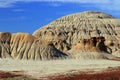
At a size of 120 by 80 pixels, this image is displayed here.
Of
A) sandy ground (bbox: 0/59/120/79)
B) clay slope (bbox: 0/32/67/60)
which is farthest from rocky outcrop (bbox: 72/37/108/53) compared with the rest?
sandy ground (bbox: 0/59/120/79)

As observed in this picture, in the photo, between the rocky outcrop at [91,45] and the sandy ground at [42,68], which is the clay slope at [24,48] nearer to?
the sandy ground at [42,68]

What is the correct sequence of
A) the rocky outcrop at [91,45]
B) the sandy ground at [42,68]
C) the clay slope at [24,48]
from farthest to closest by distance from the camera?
the rocky outcrop at [91,45], the clay slope at [24,48], the sandy ground at [42,68]

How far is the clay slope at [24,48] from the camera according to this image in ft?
319

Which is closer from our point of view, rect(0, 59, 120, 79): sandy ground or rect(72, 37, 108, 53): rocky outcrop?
rect(0, 59, 120, 79): sandy ground

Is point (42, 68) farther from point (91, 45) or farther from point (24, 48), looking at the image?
point (91, 45)

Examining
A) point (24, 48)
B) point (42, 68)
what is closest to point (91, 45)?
point (24, 48)

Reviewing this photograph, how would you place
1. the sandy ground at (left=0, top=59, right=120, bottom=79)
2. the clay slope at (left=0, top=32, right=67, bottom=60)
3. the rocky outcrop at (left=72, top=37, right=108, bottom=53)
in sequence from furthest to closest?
the rocky outcrop at (left=72, top=37, right=108, bottom=53) < the clay slope at (left=0, top=32, right=67, bottom=60) < the sandy ground at (left=0, top=59, right=120, bottom=79)

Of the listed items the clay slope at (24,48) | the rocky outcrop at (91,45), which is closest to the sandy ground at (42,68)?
the clay slope at (24,48)

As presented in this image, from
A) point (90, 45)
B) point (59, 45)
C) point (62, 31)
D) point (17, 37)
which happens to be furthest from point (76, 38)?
point (17, 37)

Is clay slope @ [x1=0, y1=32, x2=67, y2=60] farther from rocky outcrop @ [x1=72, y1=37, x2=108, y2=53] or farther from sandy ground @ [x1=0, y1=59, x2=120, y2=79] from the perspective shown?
rocky outcrop @ [x1=72, y1=37, x2=108, y2=53]

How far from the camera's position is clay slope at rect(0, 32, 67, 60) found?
97.2 m

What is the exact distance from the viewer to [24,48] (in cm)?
9988

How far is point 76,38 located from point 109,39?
1696 centimetres

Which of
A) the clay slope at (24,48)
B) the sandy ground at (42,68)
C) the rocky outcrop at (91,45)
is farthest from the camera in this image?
the rocky outcrop at (91,45)
